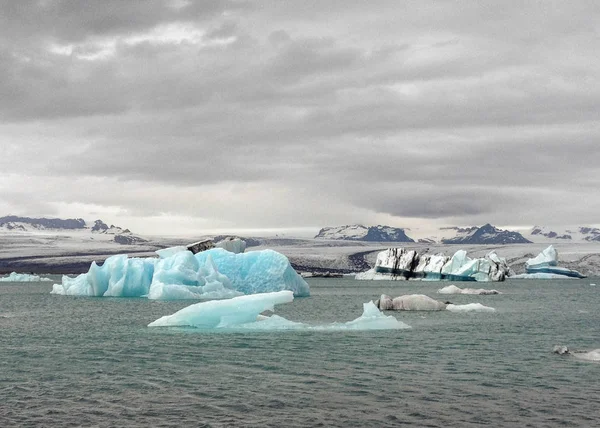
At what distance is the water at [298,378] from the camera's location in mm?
15750

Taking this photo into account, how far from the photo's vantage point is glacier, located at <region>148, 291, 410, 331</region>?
32.2m

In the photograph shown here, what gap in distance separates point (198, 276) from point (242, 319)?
26.7m

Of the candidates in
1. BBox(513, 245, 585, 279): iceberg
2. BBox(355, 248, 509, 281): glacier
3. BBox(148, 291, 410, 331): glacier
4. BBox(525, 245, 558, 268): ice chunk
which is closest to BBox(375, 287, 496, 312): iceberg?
BBox(148, 291, 410, 331): glacier

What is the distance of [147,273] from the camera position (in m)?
69.2

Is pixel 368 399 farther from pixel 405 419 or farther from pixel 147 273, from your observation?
pixel 147 273

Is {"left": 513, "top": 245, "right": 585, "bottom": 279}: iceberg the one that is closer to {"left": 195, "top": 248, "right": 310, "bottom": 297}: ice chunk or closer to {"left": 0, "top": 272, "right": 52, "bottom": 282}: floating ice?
{"left": 195, "top": 248, "right": 310, "bottom": 297}: ice chunk

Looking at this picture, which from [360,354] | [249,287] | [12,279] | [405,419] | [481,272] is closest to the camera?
[405,419]

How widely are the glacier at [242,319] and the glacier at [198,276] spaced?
80.2 ft

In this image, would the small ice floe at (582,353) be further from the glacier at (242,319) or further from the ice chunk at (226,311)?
the ice chunk at (226,311)

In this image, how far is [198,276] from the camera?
60062mm

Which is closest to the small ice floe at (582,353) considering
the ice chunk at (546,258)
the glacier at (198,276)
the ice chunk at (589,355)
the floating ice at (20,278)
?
the ice chunk at (589,355)


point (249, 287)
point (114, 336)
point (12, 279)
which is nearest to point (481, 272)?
point (249, 287)

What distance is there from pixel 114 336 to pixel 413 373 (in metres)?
16.2

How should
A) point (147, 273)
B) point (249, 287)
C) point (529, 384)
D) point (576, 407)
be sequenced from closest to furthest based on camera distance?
point (576, 407)
point (529, 384)
point (249, 287)
point (147, 273)
